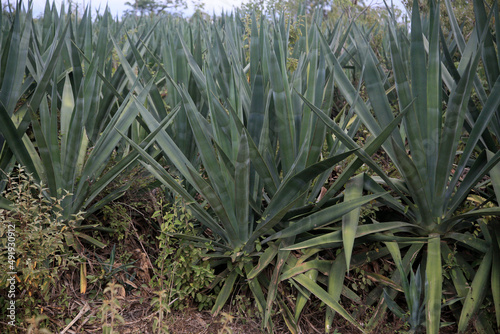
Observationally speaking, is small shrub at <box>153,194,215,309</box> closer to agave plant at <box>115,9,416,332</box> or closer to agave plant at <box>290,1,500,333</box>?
agave plant at <box>115,9,416,332</box>

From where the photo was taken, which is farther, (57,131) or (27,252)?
(57,131)

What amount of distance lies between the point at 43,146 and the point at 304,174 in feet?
3.75

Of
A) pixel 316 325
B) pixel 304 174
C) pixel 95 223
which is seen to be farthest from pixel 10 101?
pixel 316 325

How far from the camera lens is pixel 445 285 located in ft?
6.31

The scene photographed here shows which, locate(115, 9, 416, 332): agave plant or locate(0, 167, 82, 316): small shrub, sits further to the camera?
locate(115, 9, 416, 332): agave plant

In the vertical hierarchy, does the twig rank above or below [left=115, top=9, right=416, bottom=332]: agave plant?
below

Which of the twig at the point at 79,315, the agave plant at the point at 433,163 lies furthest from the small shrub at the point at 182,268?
the agave plant at the point at 433,163

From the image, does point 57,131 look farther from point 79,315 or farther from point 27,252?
point 79,315

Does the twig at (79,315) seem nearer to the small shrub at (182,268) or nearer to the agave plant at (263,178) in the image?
the small shrub at (182,268)

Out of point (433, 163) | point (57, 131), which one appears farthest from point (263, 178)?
point (57, 131)

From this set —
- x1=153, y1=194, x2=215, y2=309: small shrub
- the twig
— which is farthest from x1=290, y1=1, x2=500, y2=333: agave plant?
the twig

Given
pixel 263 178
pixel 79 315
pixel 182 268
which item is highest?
pixel 263 178

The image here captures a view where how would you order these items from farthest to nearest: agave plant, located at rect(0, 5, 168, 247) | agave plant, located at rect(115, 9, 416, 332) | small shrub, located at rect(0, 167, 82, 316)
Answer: agave plant, located at rect(0, 5, 168, 247)
agave plant, located at rect(115, 9, 416, 332)
small shrub, located at rect(0, 167, 82, 316)

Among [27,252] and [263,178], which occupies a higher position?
[263,178]
